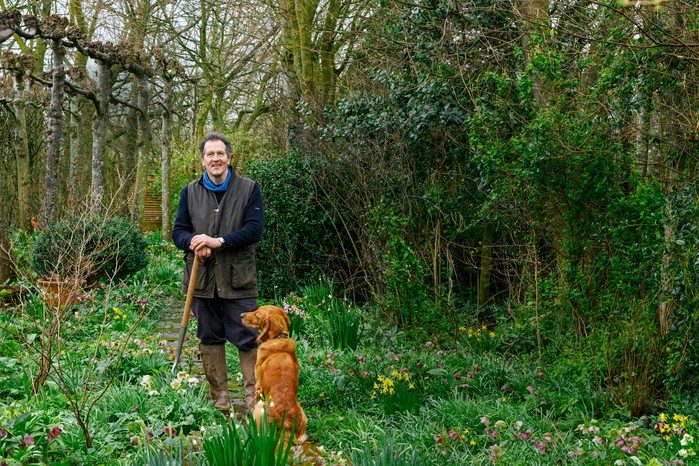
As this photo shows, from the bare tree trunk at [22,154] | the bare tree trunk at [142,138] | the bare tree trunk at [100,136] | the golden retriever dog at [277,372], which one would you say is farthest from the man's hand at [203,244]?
the bare tree trunk at [142,138]

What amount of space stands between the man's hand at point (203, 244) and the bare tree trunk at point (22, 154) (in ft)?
29.8

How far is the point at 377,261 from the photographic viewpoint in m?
7.78

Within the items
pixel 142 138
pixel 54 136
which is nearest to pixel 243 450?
pixel 54 136

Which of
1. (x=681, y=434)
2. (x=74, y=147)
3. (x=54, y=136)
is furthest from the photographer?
(x=74, y=147)

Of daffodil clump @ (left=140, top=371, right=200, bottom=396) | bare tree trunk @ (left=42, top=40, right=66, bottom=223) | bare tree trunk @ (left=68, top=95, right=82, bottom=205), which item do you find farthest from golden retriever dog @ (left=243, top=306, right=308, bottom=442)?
bare tree trunk @ (left=68, top=95, right=82, bottom=205)

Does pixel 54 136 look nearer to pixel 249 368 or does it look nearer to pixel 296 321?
pixel 296 321

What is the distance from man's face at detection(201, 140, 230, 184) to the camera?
5.16 m

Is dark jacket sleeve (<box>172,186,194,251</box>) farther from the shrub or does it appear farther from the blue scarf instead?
the shrub

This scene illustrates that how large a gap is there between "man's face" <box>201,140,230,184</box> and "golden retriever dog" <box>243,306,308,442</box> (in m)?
1.10

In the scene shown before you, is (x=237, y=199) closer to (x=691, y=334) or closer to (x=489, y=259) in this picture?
(x=691, y=334)

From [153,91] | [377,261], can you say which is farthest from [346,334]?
[153,91]

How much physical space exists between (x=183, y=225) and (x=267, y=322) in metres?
1.18

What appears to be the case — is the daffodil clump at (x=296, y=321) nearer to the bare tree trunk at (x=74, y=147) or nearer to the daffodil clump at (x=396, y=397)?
the daffodil clump at (x=396, y=397)

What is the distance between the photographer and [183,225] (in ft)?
17.5
